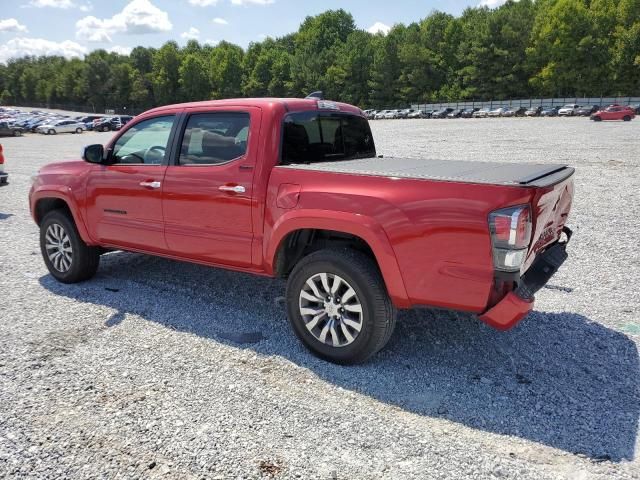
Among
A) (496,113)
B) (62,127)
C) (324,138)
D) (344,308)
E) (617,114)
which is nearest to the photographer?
(344,308)

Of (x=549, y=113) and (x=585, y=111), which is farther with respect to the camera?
(x=549, y=113)

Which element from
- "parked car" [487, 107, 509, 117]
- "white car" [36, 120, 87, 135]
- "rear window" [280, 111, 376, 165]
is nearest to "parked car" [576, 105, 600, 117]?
"parked car" [487, 107, 509, 117]

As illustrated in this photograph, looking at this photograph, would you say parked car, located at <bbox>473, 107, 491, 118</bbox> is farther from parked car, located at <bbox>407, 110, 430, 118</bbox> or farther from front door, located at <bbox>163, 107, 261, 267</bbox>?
front door, located at <bbox>163, 107, 261, 267</bbox>

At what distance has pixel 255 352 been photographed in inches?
164

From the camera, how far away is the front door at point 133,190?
190 inches

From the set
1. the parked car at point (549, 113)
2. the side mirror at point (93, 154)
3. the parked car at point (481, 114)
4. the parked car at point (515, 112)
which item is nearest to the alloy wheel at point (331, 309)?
the side mirror at point (93, 154)

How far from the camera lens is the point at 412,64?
3339 inches

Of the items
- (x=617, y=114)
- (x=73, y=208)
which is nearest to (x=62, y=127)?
(x=617, y=114)

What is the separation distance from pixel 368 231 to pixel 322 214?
0.37m

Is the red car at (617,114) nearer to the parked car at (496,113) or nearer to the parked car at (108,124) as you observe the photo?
the parked car at (496,113)

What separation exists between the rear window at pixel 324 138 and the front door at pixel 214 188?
0.94 feet

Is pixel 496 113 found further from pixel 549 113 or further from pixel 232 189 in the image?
pixel 232 189

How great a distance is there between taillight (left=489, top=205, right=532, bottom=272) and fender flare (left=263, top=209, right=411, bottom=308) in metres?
0.66

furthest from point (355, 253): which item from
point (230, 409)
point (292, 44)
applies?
point (292, 44)
